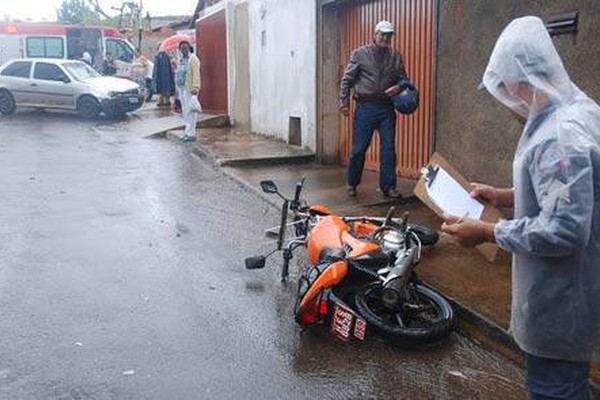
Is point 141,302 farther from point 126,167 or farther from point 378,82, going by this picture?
point 126,167

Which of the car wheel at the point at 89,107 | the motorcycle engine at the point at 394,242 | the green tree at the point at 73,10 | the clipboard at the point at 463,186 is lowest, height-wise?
the motorcycle engine at the point at 394,242

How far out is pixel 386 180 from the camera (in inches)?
328

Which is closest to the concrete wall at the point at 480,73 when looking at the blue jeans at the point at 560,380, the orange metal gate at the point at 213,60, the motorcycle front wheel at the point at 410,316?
the motorcycle front wheel at the point at 410,316

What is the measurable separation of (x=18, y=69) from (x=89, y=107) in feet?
8.71

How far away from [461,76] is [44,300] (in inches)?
180

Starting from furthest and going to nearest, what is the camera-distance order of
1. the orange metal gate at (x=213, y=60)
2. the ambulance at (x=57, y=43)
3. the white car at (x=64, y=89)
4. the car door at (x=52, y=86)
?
the ambulance at (x=57, y=43), the car door at (x=52, y=86), the white car at (x=64, y=89), the orange metal gate at (x=213, y=60)

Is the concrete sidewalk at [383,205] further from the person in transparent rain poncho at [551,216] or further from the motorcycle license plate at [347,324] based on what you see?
the person in transparent rain poncho at [551,216]

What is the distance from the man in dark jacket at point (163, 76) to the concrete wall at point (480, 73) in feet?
49.9

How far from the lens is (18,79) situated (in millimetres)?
21750

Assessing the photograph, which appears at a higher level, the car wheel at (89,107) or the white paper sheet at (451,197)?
the white paper sheet at (451,197)

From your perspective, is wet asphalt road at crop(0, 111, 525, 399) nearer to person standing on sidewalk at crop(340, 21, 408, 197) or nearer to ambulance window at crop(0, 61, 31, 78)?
person standing on sidewalk at crop(340, 21, 408, 197)

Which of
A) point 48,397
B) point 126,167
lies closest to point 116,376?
point 48,397

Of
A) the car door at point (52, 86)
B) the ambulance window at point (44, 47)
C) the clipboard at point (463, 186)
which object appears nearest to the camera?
the clipboard at point (463, 186)

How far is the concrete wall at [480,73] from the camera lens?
229 inches
